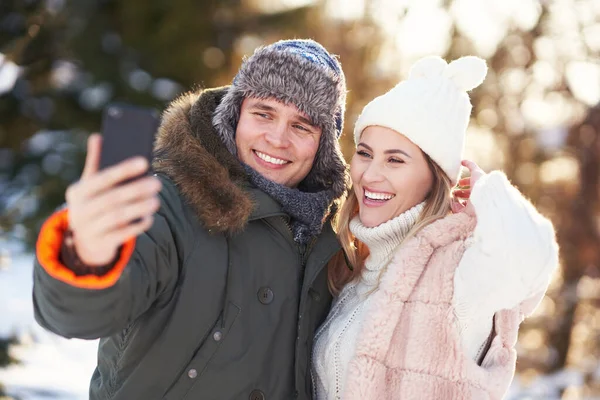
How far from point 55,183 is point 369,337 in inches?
245

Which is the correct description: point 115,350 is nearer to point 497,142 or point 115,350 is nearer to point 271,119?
point 271,119

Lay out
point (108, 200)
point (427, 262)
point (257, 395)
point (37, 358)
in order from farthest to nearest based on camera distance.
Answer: point (37, 358) < point (427, 262) < point (257, 395) < point (108, 200)

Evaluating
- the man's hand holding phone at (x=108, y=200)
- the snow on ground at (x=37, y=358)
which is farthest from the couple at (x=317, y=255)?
the snow on ground at (x=37, y=358)

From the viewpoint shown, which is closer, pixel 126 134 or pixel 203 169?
pixel 126 134

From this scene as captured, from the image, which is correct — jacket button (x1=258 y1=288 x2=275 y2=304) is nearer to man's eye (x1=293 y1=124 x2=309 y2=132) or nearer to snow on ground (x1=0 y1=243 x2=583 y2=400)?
man's eye (x1=293 y1=124 x2=309 y2=132)

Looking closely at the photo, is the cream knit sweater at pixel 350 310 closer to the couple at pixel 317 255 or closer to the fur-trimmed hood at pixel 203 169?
the couple at pixel 317 255

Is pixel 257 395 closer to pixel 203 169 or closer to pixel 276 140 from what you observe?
pixel 203 169

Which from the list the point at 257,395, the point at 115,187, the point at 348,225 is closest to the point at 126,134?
the point at 115,187

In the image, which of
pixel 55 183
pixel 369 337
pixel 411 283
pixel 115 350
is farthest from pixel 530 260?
pixel 55 183

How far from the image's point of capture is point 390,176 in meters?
2.78

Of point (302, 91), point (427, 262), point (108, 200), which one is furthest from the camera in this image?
point (302, 91)

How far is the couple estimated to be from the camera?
2.21m

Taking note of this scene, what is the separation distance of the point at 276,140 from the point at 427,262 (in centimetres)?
75

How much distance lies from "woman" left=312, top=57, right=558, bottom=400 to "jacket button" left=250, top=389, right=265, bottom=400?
0.30 meters
